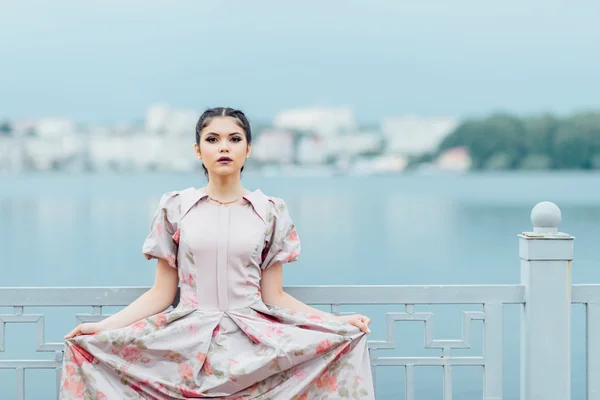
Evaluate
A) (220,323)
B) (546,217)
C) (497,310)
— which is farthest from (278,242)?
(546,217)

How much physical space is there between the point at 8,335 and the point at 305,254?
37.6ft

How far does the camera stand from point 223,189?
8.05ft

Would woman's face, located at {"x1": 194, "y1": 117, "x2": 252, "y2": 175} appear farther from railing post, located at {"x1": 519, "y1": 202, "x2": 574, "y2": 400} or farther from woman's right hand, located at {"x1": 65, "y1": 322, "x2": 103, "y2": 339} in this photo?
railing post, located at {"x1": 519, "y1": 202, "x2": 574, "y2": 400}

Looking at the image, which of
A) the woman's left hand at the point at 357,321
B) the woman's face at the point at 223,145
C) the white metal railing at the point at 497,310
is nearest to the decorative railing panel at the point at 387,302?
the white metal railing at the point at 497,310

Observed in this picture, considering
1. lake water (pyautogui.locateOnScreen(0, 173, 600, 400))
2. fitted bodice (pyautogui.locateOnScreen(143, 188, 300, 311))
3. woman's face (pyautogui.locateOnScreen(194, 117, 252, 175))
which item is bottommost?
lake water (pyautogui.locateOnScreen(0, 173, 600, 400))

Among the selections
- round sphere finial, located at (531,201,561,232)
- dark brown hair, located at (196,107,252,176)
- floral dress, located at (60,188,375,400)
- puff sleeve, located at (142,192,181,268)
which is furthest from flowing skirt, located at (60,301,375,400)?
round sphere finial, located at (531,201,561,232)

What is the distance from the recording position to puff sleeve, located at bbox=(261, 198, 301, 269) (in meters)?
2.44

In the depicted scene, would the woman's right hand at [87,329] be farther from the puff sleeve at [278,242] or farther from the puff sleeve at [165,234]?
the puff sleeve at [278,242]

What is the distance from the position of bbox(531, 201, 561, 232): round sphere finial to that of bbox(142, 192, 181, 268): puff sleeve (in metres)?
1.09

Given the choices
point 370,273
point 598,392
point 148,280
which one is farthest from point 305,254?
point 598,392

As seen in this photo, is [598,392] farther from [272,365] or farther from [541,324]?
[272,365]

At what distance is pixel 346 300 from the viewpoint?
2574mm

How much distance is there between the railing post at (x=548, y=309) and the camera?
103 inches

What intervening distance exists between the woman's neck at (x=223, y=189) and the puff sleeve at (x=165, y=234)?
99mm
